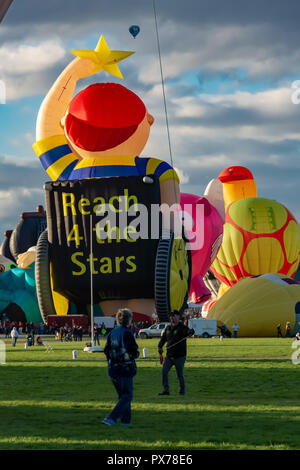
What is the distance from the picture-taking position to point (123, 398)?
12133 mm

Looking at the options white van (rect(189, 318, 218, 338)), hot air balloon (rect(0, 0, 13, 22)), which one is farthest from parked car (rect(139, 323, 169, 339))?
hot air balloon (rect(0, 0, 13, 22))

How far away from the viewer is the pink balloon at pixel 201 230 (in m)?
65.5

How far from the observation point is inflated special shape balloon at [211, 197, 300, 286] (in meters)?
64.8

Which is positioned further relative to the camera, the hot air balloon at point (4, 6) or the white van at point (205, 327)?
the white van at point (205, 327)

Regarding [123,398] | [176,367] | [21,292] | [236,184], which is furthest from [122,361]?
[236,184]

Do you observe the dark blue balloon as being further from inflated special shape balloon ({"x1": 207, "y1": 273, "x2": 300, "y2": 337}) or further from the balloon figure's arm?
inflated special shape balloon ({"x1": 207, "y1": 273, "x2": 300, "y2": 337})

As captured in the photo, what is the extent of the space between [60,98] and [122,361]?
150 feet

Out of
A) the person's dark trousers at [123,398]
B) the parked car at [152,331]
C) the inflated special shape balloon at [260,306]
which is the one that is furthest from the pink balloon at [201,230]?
the person's dark trousers at [123,398]

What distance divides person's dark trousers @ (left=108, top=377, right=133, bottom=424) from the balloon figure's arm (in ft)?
149

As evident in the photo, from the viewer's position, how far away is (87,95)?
5472 cm

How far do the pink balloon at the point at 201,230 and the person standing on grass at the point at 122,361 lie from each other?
5220cm

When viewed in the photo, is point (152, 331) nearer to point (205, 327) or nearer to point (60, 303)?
point (205, 327)

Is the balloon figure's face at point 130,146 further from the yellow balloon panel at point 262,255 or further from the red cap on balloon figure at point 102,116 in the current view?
the yellow balloon panel at point 262,255
